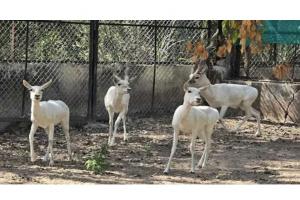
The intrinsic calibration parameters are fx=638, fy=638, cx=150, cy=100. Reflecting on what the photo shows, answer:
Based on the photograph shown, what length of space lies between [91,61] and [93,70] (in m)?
0.16

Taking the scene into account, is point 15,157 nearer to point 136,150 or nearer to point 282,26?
point 136,150

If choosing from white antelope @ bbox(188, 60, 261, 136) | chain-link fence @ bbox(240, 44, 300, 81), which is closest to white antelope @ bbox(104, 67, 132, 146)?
white antelope @ bbox(188, 60, 261, 136)

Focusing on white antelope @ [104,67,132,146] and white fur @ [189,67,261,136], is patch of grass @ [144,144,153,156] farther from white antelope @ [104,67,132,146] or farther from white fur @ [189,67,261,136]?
white fur @ [189,67,261,136]

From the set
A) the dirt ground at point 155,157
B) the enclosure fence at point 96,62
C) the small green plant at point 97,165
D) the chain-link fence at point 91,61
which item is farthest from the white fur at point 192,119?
the chain-link fence at point 91,61

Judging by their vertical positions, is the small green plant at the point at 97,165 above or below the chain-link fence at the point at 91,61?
below

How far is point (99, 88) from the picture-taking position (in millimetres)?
11023

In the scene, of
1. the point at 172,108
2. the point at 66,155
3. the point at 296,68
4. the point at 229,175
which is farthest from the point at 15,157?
the point at 296,68

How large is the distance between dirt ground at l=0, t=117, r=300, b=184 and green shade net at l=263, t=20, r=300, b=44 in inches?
60.5

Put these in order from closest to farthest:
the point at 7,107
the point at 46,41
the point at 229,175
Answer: the point at 229,175
the point at 7,107
the point at 46,41

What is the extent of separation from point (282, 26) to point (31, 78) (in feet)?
14.5

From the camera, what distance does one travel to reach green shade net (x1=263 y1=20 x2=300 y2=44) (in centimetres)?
1111

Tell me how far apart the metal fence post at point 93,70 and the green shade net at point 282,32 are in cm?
298

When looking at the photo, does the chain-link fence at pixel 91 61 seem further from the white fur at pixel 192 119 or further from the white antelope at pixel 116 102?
the white fur at pixel 192 119

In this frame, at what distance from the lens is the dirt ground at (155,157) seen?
6.38 m
